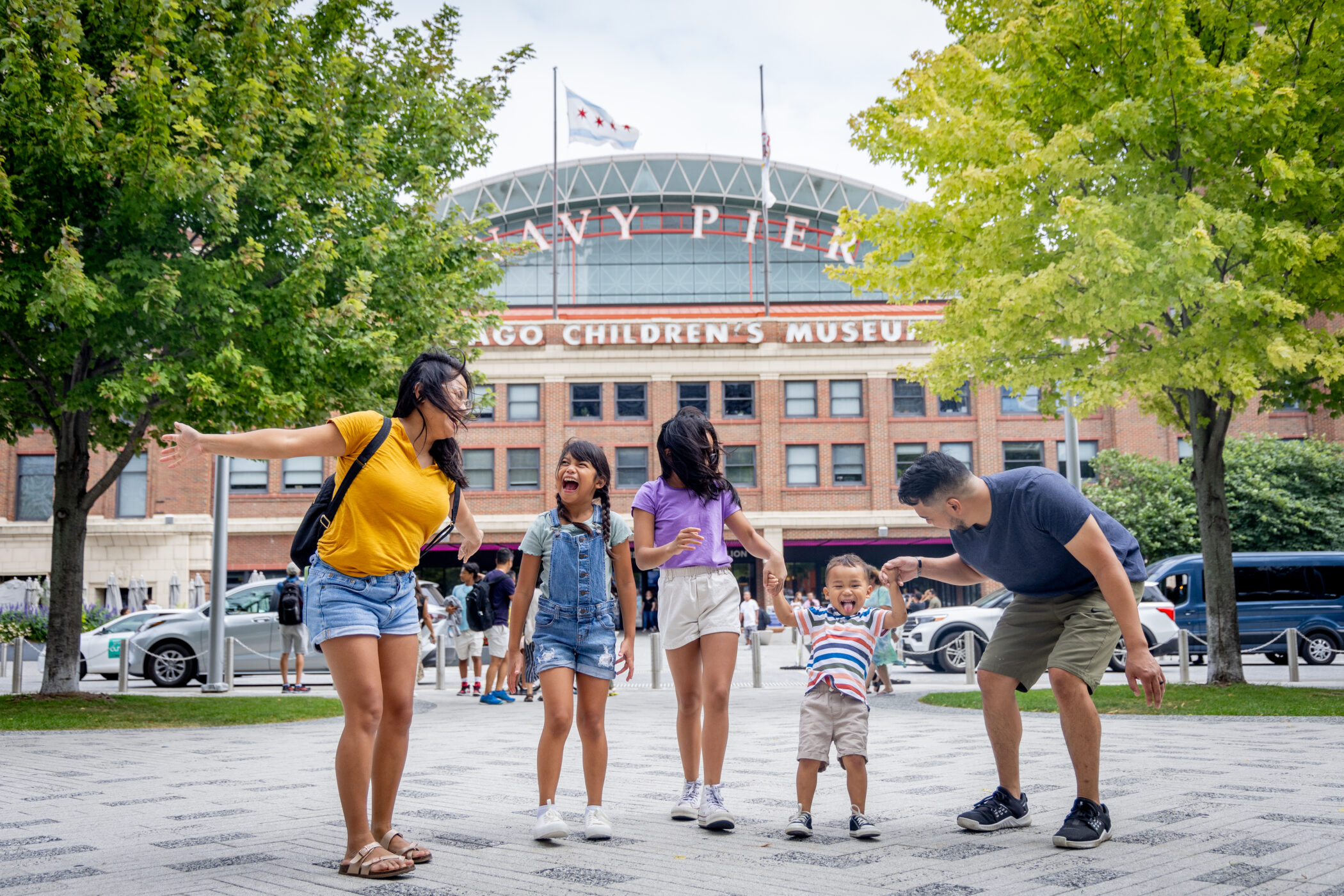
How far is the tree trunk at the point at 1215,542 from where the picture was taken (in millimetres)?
13141

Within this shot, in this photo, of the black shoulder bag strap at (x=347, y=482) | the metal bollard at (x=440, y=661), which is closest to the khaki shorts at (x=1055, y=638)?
the black shoulder bag strap at (x=347, y=482)

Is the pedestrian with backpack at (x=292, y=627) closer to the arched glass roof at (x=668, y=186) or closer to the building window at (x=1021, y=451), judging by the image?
the building window at (x=1021, y=451)

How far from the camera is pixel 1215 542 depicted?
43.3 feet

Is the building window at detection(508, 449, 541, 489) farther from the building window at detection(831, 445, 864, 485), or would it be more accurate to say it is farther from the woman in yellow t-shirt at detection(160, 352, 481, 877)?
the woman in yellow t-shirt at detection(160, 352, 481, 877)

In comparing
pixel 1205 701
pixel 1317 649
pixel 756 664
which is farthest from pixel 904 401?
pixel 1205 701

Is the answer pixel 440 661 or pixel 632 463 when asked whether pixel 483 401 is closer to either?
pixel 440 661

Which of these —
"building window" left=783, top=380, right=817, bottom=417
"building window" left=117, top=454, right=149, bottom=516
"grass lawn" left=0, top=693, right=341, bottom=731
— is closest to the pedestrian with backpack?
"grass lawn" left=0, top=693, right=341, bottom=731

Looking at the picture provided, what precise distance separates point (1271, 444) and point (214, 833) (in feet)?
111

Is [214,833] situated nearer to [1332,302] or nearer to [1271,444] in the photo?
[1332,302]

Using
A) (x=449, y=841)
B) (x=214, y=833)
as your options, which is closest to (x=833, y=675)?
(x=449, y=841)

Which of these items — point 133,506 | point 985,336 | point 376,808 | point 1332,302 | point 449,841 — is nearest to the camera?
point 376,808

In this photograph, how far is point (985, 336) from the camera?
44.4 ft

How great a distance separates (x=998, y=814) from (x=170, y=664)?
54.3 feet

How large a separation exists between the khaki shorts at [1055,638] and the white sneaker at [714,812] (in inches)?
53.3
